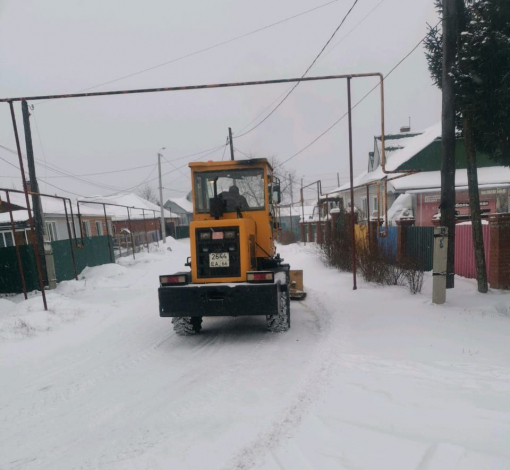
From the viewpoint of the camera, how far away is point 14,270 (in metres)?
11.1

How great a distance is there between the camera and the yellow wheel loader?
538 cm

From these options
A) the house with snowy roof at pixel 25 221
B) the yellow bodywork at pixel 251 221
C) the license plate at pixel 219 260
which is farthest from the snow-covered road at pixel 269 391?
the house with snowy roof at pixel 25 221

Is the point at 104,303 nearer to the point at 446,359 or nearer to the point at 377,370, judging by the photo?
the point at 377,370

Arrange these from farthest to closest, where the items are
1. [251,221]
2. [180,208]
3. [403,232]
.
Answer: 1. [180,208]
2. [403,232]
3. [251,221]

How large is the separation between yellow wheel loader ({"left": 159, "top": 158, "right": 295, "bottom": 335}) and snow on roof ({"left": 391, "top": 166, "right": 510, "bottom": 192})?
13.7 meters

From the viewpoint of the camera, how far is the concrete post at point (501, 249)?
7.27 metres

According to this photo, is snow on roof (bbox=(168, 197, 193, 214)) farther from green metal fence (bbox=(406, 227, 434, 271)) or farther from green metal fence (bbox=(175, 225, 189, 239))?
green metal fence (bbox=(406, 227, 434, 271))

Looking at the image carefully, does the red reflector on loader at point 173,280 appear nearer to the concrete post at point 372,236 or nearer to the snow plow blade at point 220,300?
the snow plow blade at point 220,300

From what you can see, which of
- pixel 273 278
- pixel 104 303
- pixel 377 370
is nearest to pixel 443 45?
pixel 273 278

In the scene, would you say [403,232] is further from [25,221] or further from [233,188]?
[25,221]

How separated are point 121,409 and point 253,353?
195 centimetres

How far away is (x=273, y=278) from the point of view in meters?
5.44

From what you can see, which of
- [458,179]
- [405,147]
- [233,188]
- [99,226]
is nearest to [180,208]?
[99,226]

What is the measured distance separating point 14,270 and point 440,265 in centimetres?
1203
